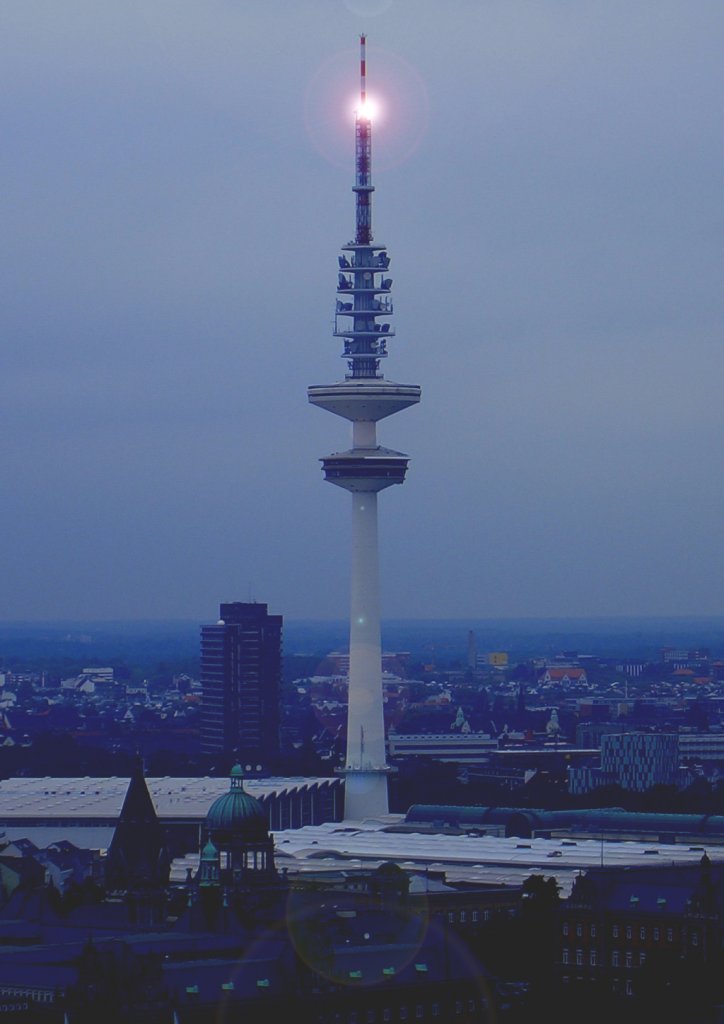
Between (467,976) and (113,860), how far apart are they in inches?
1377

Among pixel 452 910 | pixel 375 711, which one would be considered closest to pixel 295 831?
pixel 375 711

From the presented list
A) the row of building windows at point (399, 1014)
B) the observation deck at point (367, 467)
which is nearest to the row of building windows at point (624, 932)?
the row of building windows at point (399, 1014)

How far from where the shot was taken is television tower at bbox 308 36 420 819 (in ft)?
552

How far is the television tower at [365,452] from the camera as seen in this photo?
552 feet

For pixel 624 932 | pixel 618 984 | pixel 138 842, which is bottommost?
pixel 618 984

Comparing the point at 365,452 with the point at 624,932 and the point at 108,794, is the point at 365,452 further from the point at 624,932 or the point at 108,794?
the point at 624,932

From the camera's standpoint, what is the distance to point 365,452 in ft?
553

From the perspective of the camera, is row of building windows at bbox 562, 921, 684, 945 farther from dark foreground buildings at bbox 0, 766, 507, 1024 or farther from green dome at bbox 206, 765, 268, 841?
green dome at bbox 206, 765, 268, 841

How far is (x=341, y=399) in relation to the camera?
552ft

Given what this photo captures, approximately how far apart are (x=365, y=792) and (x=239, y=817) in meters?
60.6

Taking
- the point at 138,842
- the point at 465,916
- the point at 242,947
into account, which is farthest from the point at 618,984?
the point at 138,842

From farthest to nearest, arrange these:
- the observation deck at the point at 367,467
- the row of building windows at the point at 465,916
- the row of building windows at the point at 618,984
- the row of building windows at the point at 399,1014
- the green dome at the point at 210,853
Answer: the observation deck at the point at 367,467 → the green dome at the point at 210,853 → the row of building windows at the point at 465,916 → the row of building windows at the point at 618,984 → the row of building windows at the point at 399,1014

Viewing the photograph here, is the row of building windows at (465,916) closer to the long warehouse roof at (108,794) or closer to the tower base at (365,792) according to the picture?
the long warehouse roof at (108,794)

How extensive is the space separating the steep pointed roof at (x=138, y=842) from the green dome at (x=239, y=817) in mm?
7126
